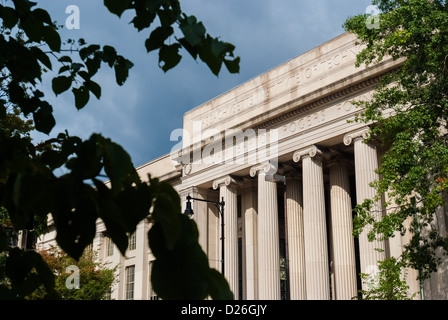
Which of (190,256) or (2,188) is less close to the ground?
(2,188)

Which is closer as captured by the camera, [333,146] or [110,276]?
[333,146]

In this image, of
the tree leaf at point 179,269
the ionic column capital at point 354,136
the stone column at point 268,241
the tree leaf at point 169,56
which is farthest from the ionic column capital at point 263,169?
the tree leaf at point 179,269

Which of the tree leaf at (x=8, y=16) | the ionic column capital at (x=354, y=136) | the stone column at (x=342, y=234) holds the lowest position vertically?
the tree leaf at (x=8, y=16)

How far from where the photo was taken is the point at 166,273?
180cm

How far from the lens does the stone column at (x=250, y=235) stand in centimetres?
4203

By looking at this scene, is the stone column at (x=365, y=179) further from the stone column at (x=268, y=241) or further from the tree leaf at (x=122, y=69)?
the tree leaf at (x=122, y=69)

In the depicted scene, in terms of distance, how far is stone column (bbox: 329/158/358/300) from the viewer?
115ft

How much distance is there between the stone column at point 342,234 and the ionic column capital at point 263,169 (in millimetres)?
3984

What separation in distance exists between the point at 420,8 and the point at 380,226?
25.7 feet

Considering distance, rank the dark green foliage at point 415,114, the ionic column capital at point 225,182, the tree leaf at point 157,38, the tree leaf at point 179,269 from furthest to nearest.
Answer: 1. the ionic column capital at point 225,182
2. the dark green foliage at point 415,114
3. the tree leaf at point 157,38
4. the tree leaf at point 179,269

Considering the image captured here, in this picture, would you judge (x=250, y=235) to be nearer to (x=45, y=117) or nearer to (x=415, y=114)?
(x=415, y=114)
